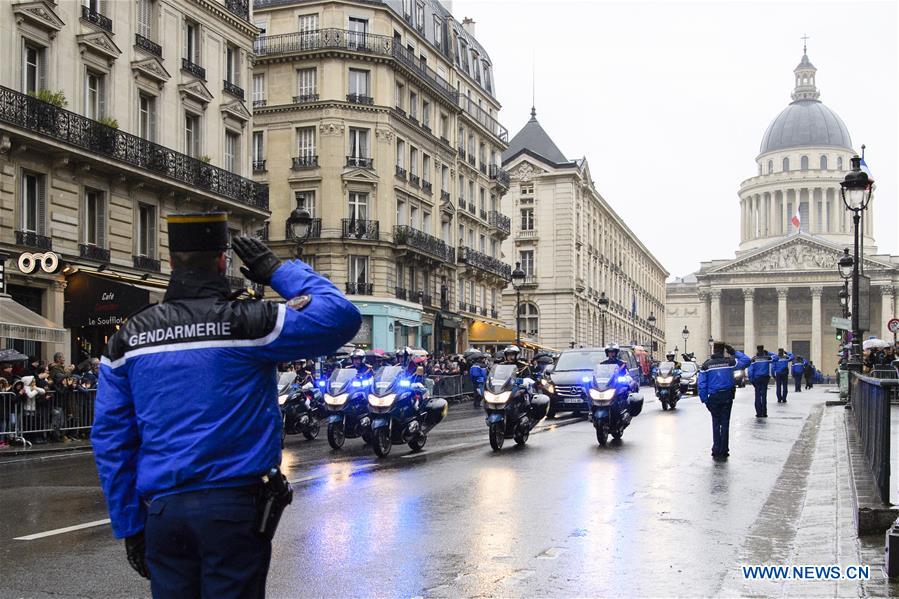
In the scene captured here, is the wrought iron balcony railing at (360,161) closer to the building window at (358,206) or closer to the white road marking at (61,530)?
the building window at (358,206)

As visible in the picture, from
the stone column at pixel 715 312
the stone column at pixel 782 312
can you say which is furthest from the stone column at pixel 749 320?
the stone column at pixel 715 312

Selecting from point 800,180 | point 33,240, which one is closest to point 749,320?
point 800,180

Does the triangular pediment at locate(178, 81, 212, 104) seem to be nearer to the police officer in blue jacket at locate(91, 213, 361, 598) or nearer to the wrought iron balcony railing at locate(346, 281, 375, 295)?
the wrought iron balcony railing at locate(346, 281, 375, 295)

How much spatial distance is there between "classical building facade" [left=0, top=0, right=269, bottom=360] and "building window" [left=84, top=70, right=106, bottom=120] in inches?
1.4

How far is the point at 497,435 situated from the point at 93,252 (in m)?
15.3

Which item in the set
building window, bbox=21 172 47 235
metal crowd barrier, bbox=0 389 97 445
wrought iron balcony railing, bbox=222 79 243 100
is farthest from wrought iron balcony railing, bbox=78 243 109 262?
wrought iron balcony railing, bbox=222 79 243 100

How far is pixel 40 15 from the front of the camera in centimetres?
2514

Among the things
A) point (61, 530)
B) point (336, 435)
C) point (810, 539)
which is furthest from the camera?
point (336, 435)

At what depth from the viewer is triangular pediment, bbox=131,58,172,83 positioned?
95.8 ft

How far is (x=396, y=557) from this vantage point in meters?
7.77

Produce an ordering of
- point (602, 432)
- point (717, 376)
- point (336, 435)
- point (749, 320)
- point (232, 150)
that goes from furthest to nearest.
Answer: point (749, 320), point (232, 150), point (602, 432), point (336, 435), point (717, 376)

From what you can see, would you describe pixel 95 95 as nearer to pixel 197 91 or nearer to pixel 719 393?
pixel 197 91

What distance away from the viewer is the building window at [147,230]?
29.8 m

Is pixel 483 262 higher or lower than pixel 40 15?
lower
